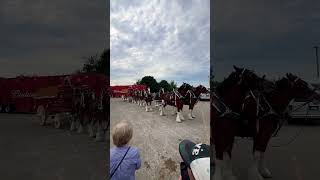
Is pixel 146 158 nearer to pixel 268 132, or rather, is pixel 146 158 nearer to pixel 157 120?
pixel 157 120

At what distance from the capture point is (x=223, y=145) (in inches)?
55.5

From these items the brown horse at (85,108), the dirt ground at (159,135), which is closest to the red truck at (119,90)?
the dirt ground at (159,135)

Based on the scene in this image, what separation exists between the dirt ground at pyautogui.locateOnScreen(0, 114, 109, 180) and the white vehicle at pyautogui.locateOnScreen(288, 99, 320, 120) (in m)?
0.81

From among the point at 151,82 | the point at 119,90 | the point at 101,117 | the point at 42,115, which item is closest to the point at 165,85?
the point at 151,82

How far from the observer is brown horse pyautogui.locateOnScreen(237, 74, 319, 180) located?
1410 millimetres

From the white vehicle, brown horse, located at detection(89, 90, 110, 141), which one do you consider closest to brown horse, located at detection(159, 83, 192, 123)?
brown horse, located at detection(89, 90, 110, 141)

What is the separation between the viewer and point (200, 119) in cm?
141

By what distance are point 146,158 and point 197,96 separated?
0.33 meters

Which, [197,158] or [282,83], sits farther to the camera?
[282,83]

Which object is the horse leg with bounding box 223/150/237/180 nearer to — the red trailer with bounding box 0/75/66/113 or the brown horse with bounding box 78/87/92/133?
the brown horse with bounding box 78/87/92/133

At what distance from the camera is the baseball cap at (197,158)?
50.9 inches

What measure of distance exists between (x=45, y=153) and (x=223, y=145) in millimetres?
738

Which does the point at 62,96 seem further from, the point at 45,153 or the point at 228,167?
the point at 228,167

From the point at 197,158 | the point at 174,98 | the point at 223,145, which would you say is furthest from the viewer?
the point at 174,98
